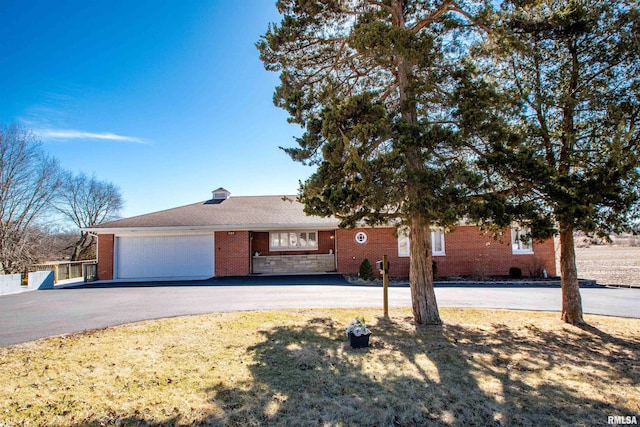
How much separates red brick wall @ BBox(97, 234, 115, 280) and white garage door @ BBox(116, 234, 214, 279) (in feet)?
1.01

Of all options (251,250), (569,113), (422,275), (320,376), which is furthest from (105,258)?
(569,113)

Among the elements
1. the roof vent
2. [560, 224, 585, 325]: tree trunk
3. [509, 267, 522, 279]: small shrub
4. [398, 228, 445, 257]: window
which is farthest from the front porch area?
[560, 224, 585, 325]: tree trunk

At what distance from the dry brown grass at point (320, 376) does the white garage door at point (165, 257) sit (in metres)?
10.2

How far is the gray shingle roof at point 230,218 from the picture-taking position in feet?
53.6

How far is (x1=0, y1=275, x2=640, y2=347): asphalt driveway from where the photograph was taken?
25.0 ft

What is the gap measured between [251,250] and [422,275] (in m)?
12.7

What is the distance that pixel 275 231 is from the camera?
18.5 meters

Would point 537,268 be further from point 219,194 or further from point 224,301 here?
point 219,194

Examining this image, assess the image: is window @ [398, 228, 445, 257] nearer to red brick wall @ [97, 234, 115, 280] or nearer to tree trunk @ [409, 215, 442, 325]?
tree trunk @ [409, 215, 442, 325]

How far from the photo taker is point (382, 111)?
5992 mm

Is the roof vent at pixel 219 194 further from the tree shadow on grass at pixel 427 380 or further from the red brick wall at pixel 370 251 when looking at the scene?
the tree shadow on grass at pixel 427 380

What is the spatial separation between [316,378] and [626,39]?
26.2ft

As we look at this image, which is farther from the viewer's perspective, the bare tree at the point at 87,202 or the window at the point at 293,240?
the bare tree at the point at 87,202

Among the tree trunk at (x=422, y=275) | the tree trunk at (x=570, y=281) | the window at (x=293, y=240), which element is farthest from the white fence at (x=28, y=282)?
the tree trunk at (x=570, y=281)
